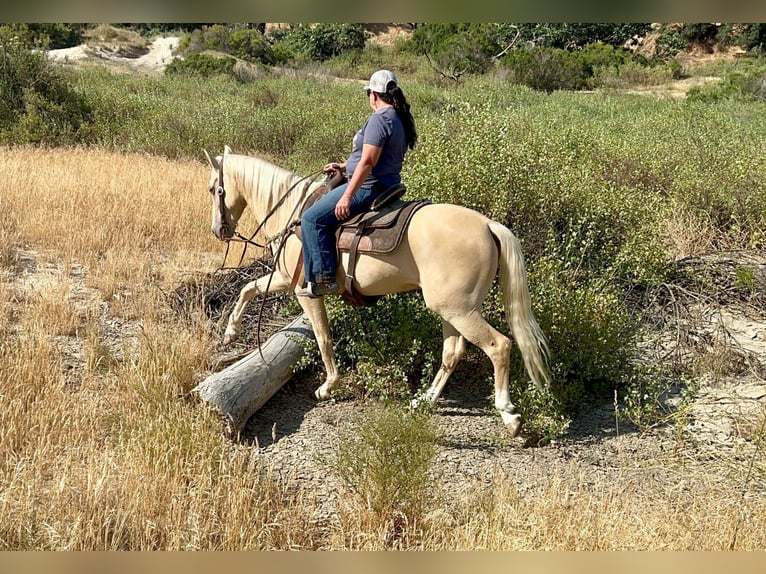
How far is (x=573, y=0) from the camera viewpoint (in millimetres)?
1115

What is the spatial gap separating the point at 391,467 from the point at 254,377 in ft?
6.78

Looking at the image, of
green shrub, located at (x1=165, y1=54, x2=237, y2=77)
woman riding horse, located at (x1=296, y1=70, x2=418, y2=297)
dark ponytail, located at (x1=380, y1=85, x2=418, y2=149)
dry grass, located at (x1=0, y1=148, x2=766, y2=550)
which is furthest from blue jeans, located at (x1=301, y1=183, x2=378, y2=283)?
green shrub, located at (x1=165, y1=54, x2=237, y2=77)

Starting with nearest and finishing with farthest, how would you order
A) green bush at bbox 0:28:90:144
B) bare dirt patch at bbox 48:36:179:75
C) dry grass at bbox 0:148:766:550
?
1. dry grass at bbox 0:148:766:550
2. green bush at bbox 0:28:90:144
3. bare dirt patch at bbox 48:36:179:75

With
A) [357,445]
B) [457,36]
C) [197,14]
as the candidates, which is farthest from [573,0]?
[457,36]

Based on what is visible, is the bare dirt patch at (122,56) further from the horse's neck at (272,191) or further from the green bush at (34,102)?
the horse's neck at (272,191)

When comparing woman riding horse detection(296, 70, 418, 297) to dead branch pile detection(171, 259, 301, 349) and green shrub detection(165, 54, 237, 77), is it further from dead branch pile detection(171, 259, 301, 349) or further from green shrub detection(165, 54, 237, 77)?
green shrub detection(165, 54, 237, 77)

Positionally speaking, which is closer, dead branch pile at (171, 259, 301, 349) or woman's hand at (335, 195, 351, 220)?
woman's hand at (335, 195, 351, 220)

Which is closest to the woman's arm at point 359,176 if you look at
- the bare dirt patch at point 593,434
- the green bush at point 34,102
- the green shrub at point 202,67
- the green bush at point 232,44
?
the bare dirt patch at point 593,434

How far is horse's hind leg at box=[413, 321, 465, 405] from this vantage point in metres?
5.90

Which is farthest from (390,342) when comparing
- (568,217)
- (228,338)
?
(568,217)

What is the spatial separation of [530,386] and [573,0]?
188 inches

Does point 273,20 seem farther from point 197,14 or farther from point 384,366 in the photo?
point 384,366

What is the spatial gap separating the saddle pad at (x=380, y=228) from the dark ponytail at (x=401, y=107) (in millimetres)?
535

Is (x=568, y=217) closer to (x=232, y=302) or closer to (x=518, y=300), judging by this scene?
(x=518, y=300)
